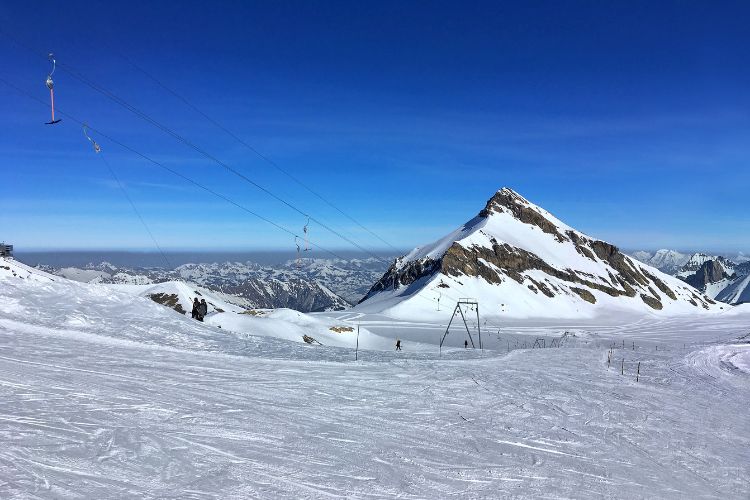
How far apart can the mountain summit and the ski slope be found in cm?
7195

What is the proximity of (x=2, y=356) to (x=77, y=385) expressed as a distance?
4518 millimetres

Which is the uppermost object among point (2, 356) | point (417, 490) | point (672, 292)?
point (672, 292)

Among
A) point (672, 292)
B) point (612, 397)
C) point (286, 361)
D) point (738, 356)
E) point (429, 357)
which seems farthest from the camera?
point (672, 292)

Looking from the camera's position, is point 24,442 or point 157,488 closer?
point 157,488

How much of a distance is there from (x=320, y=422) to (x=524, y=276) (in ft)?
403

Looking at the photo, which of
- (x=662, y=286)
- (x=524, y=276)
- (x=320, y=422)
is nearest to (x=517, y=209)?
(x=524, y=276)

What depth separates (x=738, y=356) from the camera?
34.0m

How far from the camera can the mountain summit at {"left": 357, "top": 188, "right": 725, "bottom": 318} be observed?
111 metres

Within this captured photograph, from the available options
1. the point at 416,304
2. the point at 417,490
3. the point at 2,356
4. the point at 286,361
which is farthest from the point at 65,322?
the point at 416,304

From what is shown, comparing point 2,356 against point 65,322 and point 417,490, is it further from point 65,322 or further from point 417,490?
point 417,490

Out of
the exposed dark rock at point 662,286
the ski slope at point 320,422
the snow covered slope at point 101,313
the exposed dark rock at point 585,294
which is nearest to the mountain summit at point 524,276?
the exposed dark rock at point 585,294

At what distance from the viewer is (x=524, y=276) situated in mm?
128375

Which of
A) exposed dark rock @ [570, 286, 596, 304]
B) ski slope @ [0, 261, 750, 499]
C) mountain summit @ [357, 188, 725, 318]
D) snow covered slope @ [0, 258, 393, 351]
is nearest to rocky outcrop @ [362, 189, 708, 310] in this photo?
exposed dark rock @ [570, 286, 596, 304]

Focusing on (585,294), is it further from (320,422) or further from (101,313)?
(320,422)
